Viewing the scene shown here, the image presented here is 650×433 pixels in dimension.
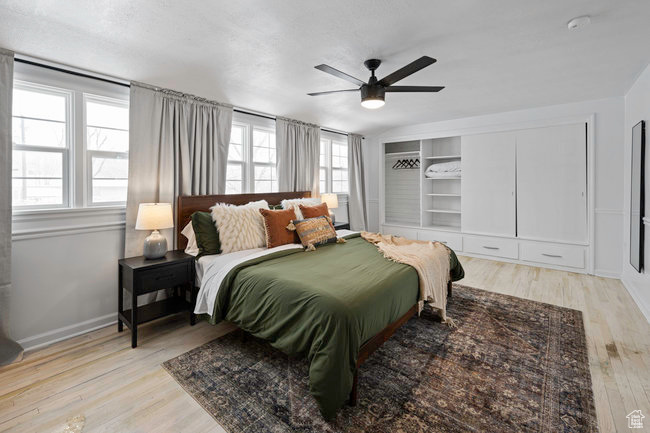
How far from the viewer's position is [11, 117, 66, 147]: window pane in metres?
2.60

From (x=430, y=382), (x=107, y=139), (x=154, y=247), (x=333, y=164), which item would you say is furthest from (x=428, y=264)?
(x=333, y=164)

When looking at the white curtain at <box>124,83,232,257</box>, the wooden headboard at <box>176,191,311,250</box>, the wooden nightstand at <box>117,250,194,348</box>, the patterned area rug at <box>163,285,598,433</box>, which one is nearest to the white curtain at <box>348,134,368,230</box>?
the wooden headboard at <box>176,191,311,250</box>

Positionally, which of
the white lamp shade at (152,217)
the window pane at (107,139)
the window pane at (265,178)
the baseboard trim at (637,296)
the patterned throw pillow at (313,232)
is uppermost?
the window pane at (107,139)

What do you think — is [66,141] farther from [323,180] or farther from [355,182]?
[355,182]

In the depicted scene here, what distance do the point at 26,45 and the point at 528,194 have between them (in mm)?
6017

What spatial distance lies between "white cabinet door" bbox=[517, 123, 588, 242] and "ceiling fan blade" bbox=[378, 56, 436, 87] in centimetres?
333

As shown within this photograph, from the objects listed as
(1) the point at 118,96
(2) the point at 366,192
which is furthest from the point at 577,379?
(2) the point at 366,192

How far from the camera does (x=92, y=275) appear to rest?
292 cm

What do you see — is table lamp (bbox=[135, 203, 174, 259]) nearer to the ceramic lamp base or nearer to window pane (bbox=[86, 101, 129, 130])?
the ceramic lamp base

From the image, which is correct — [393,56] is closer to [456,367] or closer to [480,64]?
[480,64]

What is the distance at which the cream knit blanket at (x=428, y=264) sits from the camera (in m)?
2.68

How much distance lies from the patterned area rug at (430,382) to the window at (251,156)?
2.21 metres

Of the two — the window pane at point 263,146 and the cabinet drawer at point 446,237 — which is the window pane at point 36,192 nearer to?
the window pane at point 263,146

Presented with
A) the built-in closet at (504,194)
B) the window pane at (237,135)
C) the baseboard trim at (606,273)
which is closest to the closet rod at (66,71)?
the window pane at (237,135)
